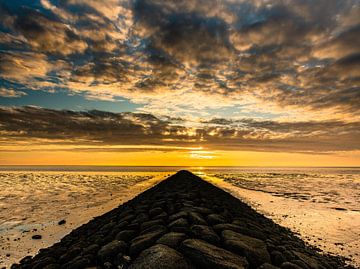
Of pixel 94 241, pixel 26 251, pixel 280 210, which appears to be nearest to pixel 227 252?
pixel 94 241

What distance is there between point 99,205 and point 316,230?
44.7 ft

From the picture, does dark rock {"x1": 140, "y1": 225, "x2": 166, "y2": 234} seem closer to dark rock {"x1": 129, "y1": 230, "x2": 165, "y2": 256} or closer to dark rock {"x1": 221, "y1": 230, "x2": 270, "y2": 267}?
dark rock {"x1": 129, "y1": 230, "x2": 165, "y2": 256}

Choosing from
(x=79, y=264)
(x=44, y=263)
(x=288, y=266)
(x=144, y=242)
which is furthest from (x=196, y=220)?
(x=44, y=263)

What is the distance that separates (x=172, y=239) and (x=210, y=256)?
3.45 ft

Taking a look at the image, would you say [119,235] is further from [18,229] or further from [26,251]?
[18,229]

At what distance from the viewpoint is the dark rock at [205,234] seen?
5.92 m

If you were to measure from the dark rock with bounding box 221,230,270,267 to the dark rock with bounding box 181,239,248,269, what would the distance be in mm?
290

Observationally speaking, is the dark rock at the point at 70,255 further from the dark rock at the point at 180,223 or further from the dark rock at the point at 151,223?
the dark rock at the point at 180,223

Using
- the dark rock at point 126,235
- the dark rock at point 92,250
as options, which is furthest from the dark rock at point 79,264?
the dark rock at point 126,235

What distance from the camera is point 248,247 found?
5.73 m

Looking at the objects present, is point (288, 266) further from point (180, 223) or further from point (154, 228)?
point (154, 228)

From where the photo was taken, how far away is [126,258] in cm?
545

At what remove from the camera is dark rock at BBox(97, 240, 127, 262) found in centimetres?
571

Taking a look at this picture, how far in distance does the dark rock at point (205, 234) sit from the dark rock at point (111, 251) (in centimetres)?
163
